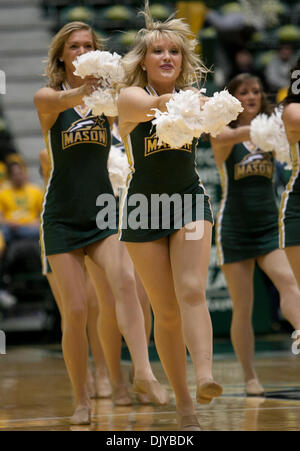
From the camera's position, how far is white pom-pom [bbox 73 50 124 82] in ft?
13.9

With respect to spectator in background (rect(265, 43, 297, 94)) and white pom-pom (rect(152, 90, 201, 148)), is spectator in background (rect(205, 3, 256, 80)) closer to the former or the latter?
spectator in background (rect(265, 43, 297, 94))

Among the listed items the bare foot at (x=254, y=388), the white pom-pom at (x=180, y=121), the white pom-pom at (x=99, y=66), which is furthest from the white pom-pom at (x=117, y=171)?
the white pom-pom at (x=180, y=121)

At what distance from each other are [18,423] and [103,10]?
10.0m

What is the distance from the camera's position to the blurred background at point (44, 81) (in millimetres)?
8188

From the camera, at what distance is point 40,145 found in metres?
12.5

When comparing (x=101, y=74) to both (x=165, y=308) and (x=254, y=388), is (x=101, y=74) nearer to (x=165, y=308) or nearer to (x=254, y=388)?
(x=165, y=308)

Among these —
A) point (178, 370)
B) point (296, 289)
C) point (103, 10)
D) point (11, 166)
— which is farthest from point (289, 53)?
point (178, 370)

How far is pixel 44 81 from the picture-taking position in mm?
12664

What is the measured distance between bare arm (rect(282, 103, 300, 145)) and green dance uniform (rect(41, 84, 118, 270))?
3.27ft

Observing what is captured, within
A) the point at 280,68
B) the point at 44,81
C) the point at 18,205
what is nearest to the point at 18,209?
the point at 18,205

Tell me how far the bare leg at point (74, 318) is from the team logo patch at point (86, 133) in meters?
0.58

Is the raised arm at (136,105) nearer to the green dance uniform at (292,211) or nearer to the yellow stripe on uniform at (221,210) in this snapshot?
the green dance uniform at (292,211)

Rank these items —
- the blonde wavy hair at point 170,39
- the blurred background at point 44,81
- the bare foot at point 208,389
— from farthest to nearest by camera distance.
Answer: the blurred background at point 44,81 → the blonde wavy hair at point 170,39 → the bare foot at point 208,389

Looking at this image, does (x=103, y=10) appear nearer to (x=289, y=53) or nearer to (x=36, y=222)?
(x=289, y=53)
